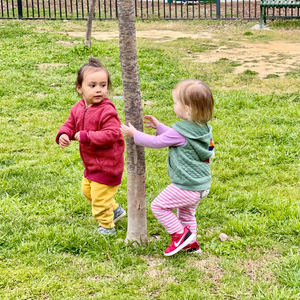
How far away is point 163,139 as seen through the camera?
9.71ft

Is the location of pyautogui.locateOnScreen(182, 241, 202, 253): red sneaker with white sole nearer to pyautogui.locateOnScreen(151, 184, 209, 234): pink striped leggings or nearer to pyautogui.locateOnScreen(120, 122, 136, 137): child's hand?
pyautogui.locateOnScreen(151, 184, 209, 234): pink striped leggings

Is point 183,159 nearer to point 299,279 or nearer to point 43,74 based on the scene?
point 299,279

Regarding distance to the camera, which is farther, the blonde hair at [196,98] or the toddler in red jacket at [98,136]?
the toddler in red jacket at [98,136]

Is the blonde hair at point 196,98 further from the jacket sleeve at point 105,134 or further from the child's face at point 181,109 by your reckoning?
the jacket sleeve at point 105,134

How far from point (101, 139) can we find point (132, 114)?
27cm

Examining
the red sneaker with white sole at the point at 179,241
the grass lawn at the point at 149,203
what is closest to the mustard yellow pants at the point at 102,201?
the grass lawn at the point at 149,203

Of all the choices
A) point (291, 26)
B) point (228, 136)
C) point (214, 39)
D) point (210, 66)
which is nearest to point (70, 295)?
point (228, 136)

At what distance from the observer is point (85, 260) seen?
315cm

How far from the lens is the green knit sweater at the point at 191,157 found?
2982 mm

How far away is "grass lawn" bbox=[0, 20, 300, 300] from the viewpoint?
2904 mm

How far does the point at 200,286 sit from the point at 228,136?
2895 millimetres

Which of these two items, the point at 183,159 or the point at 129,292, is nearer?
the point at 129,292

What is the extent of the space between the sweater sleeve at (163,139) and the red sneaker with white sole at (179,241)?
24.0 inches

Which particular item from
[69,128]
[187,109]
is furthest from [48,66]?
[187,109]
